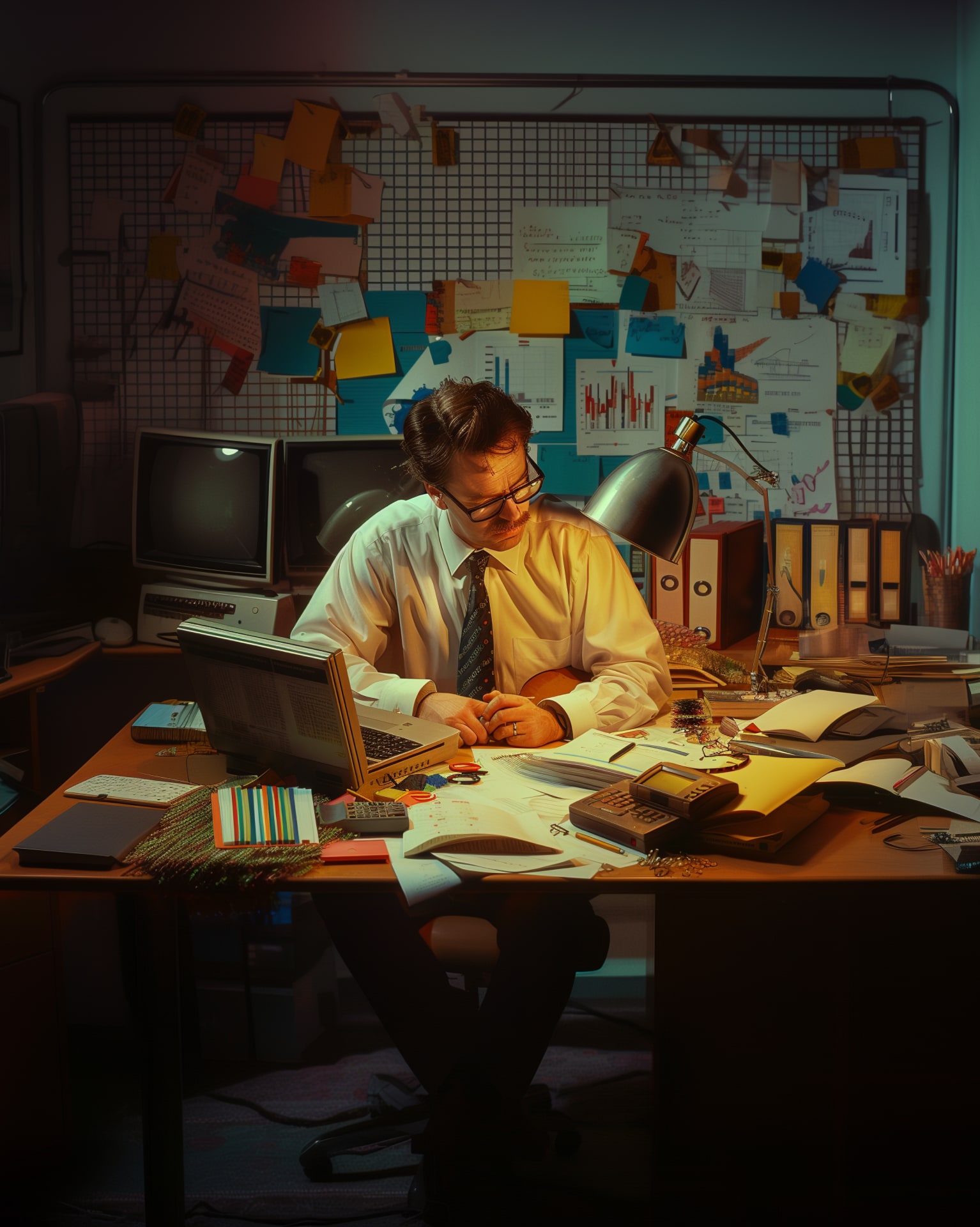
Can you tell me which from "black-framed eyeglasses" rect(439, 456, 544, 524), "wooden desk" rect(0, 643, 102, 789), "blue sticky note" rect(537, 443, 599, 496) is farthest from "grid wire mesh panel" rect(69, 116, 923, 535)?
"black-framed eyeglasses" rect(439, 456, 544, 524)

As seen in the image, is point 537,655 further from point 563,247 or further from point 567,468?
point 563,247

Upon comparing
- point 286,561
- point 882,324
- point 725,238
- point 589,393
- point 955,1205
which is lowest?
point 955,1205

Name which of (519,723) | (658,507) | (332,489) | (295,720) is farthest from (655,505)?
(332,489)

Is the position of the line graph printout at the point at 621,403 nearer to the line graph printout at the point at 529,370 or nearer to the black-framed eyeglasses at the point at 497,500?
the line graph printout at the point at 529,370

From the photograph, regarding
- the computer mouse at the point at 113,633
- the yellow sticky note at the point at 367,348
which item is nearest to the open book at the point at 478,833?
the computer mouse at the point at 113,633

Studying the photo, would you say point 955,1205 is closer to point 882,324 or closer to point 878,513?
point 878,513

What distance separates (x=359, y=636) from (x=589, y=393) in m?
1.21

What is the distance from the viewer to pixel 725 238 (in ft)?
9.36

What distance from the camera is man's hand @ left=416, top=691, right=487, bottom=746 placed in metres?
1.73

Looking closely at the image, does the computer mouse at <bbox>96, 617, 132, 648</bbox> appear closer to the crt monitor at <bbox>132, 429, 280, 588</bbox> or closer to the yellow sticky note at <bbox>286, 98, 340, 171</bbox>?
the crt monitor at <bbox>132, 429, 280, 588</bbox>

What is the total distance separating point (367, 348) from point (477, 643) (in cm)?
120

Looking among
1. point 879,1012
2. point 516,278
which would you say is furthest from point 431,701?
point 516,278

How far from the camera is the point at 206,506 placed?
8.55 feet

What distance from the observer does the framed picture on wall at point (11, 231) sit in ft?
8.99
